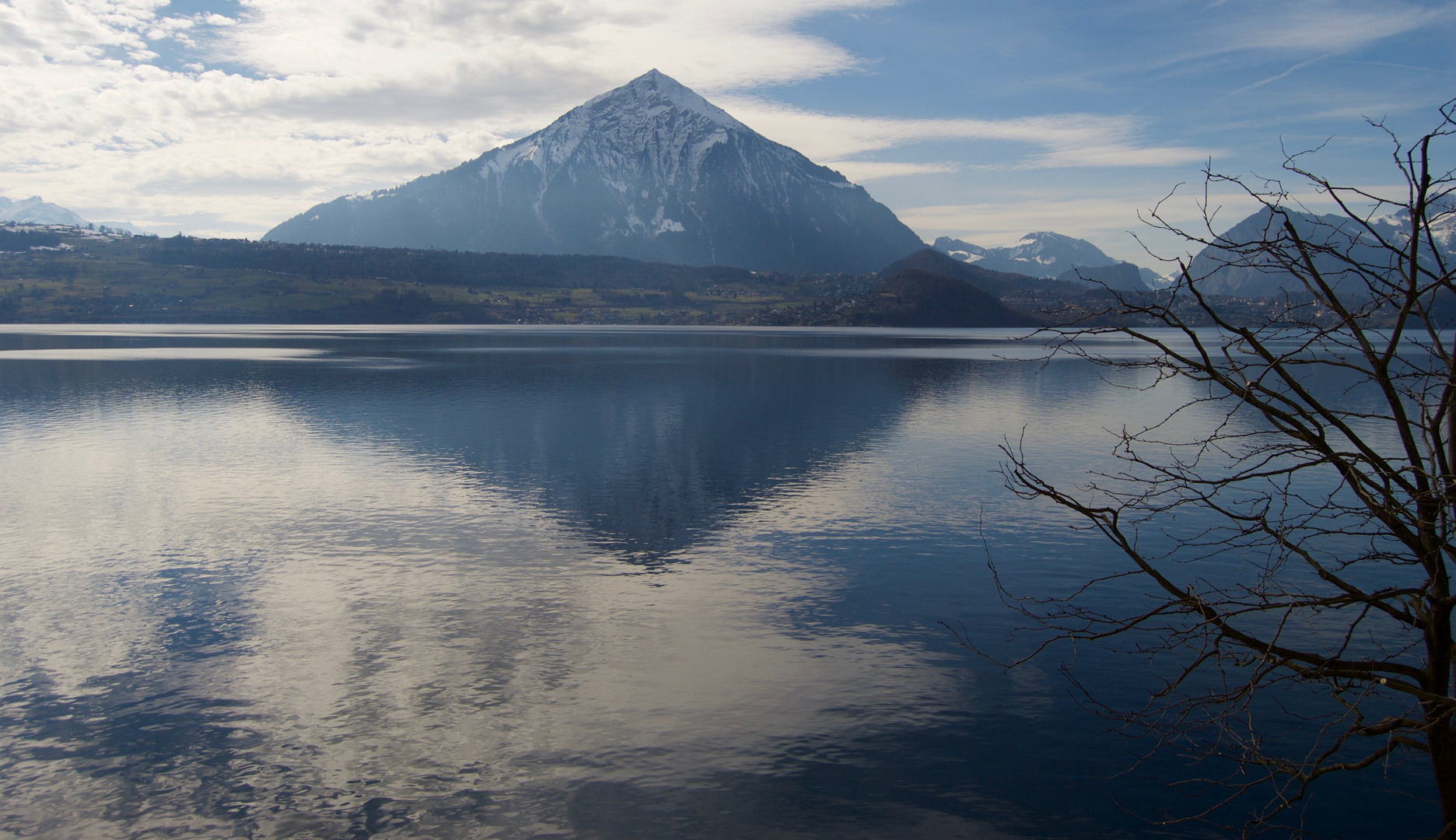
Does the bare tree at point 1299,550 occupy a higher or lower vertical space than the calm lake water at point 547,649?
higher

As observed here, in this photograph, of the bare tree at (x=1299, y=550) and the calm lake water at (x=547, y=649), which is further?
the calm lake water at (x=547, y=649)

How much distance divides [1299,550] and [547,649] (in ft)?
58.7

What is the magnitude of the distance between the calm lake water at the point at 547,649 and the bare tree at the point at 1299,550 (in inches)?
73.2

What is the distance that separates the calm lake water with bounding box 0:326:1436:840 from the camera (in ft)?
52.9

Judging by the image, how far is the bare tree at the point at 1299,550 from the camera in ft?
27.3

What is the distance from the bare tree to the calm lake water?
6.10 feet

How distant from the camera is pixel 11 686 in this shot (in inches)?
798

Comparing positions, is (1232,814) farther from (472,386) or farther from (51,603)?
(472,386)

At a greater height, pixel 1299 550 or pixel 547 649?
pixel 1299 550

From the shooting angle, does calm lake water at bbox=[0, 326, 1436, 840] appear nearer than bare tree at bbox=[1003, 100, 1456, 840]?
No

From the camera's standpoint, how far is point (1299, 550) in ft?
29.6

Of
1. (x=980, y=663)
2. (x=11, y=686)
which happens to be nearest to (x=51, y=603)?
(x=11, y=686)

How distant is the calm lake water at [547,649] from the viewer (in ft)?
52.9

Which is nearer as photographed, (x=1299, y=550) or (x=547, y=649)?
(x=1299, y=550)
